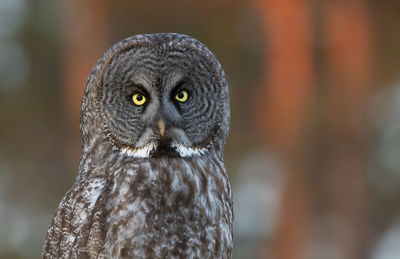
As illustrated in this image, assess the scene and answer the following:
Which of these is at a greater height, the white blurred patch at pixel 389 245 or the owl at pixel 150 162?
the owl at pixel 150 162

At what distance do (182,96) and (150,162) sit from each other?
12.7 inches

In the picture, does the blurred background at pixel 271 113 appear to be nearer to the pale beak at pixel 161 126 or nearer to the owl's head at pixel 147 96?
the owl's head at pixel 147 96

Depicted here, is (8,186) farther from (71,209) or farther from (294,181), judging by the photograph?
(71,209)

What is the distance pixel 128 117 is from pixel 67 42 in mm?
11025

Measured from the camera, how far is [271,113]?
12609mm

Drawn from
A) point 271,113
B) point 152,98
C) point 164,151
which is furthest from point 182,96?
point 271,113

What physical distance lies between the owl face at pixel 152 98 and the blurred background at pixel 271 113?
28.2ft

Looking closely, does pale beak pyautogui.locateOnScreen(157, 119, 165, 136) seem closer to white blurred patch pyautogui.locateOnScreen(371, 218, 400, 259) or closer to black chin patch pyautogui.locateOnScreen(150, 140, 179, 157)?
black chin patch pyautogui.locateOnScreen(150, 140, 179, 157)

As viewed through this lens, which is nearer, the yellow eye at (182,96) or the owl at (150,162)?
the owl at (150,162)

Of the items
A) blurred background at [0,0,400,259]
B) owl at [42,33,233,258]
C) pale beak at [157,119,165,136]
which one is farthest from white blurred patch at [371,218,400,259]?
pale beak at [157,119,165,136]

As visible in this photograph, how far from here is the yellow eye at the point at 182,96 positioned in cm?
315

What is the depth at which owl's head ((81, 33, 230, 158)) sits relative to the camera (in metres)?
3.07

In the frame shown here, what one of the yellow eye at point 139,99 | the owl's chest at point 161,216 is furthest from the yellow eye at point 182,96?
the owl's chest at point 161,216

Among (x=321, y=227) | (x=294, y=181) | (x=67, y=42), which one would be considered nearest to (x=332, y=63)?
(x=294, y=181)
